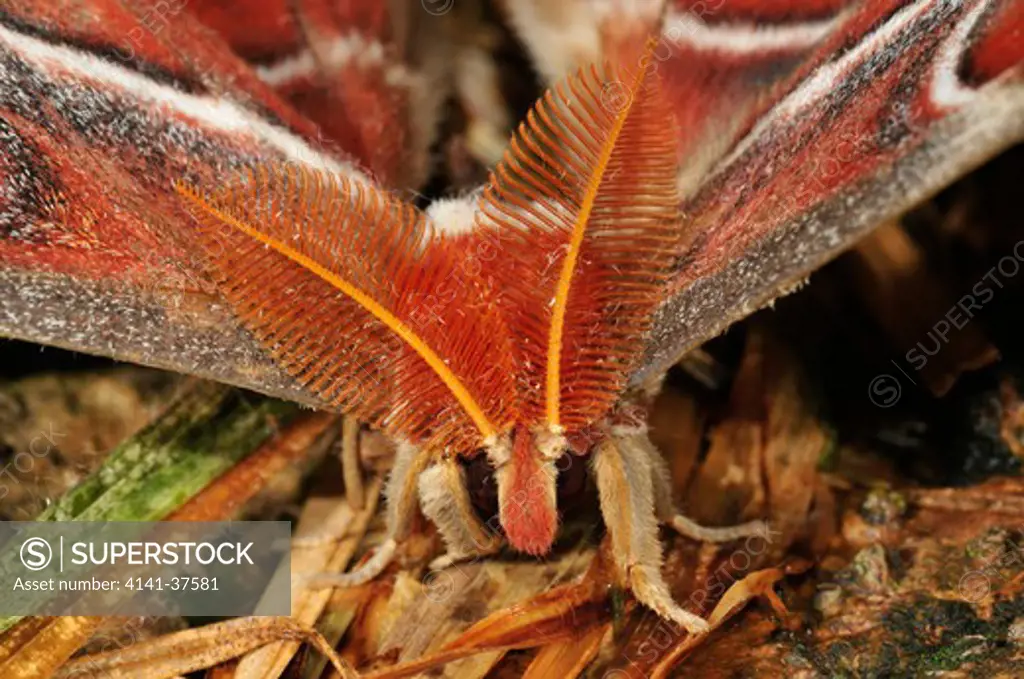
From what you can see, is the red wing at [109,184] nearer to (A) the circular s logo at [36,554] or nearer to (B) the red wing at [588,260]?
(B) the red wing at [588,260]

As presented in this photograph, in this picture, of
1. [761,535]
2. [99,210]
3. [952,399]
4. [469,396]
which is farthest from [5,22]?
[952,399]

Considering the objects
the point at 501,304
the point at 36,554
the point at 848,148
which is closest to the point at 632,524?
the point at 501,304

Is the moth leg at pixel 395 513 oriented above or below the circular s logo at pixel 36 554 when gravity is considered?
below

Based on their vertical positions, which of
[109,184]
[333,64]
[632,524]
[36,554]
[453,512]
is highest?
[333,64]

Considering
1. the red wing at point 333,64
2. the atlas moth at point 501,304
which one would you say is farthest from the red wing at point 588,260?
the red wing at point 333,64

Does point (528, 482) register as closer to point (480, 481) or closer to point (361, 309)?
point (480, 481)

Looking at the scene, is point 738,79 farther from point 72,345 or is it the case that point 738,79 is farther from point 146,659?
point 146,659
